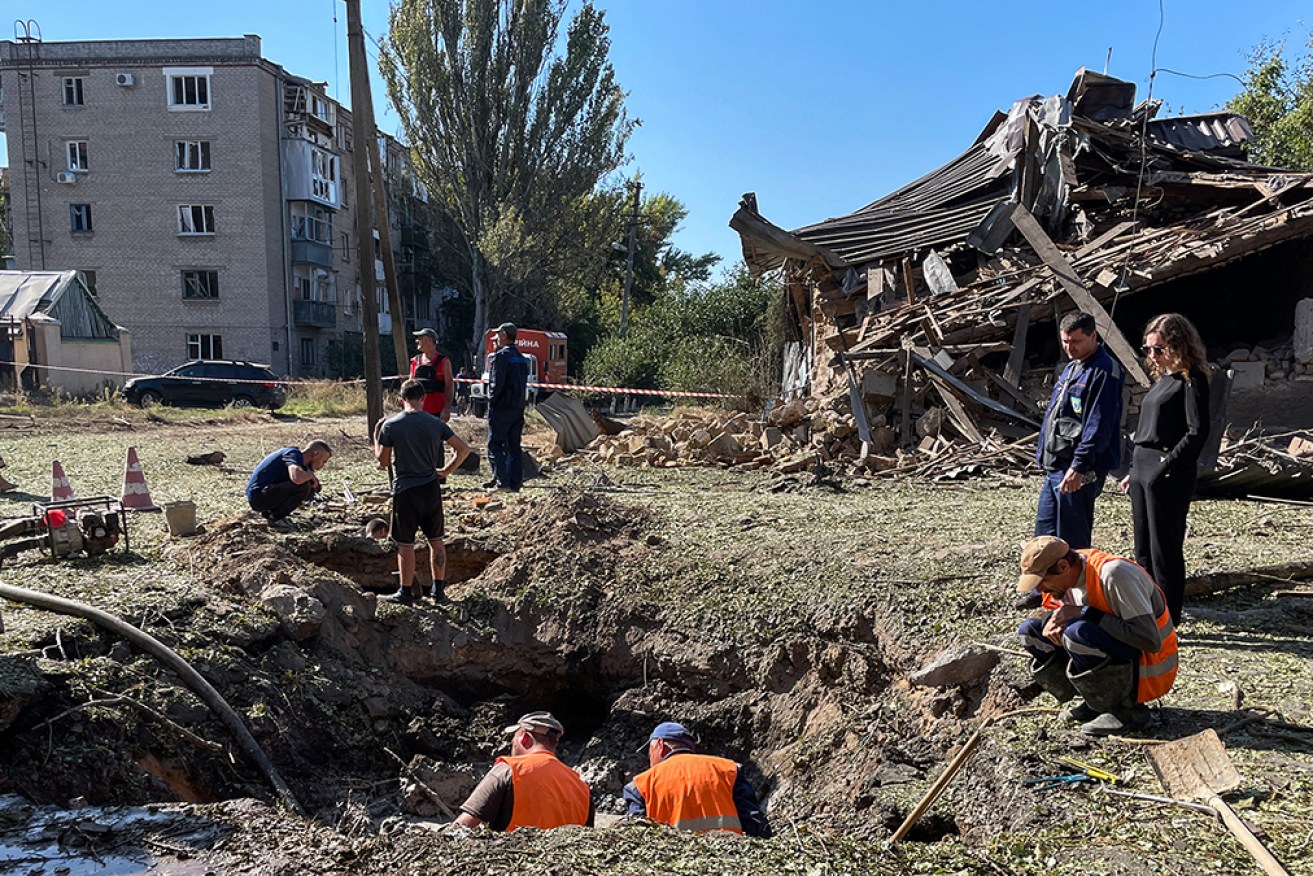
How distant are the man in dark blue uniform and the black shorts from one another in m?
4.06

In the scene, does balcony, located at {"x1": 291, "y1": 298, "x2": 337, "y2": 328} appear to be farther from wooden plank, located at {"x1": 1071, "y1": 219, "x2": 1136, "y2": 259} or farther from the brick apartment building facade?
wooden plank, located at {"x1": 1071, "y1": 219, "x2": 1136, "y2": 259}

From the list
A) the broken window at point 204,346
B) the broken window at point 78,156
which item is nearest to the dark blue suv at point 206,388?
the broken window at point 204,346

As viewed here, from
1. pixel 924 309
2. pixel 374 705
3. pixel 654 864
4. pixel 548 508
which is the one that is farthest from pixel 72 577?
pixel 924 309

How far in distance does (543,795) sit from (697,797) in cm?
68

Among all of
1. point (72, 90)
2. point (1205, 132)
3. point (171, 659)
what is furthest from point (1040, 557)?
point (72, 90)

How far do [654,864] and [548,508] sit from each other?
515cm

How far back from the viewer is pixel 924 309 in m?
13.3

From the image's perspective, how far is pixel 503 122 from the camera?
1320 inches

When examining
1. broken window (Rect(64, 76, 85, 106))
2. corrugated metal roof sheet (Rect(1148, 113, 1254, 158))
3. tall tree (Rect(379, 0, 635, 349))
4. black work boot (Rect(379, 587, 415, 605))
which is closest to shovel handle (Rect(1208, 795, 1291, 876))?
black work boot (Rect(379, 587, 415, 605))

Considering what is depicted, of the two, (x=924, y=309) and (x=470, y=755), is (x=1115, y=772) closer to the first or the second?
(x=470, y=755)

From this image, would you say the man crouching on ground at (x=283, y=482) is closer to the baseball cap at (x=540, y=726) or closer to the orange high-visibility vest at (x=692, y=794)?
the baseball cap at (x=540, y=726)

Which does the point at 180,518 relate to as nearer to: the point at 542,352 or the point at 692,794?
the point at 692,794

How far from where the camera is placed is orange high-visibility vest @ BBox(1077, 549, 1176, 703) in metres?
3.86

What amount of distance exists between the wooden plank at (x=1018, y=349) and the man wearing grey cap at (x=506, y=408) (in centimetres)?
660
